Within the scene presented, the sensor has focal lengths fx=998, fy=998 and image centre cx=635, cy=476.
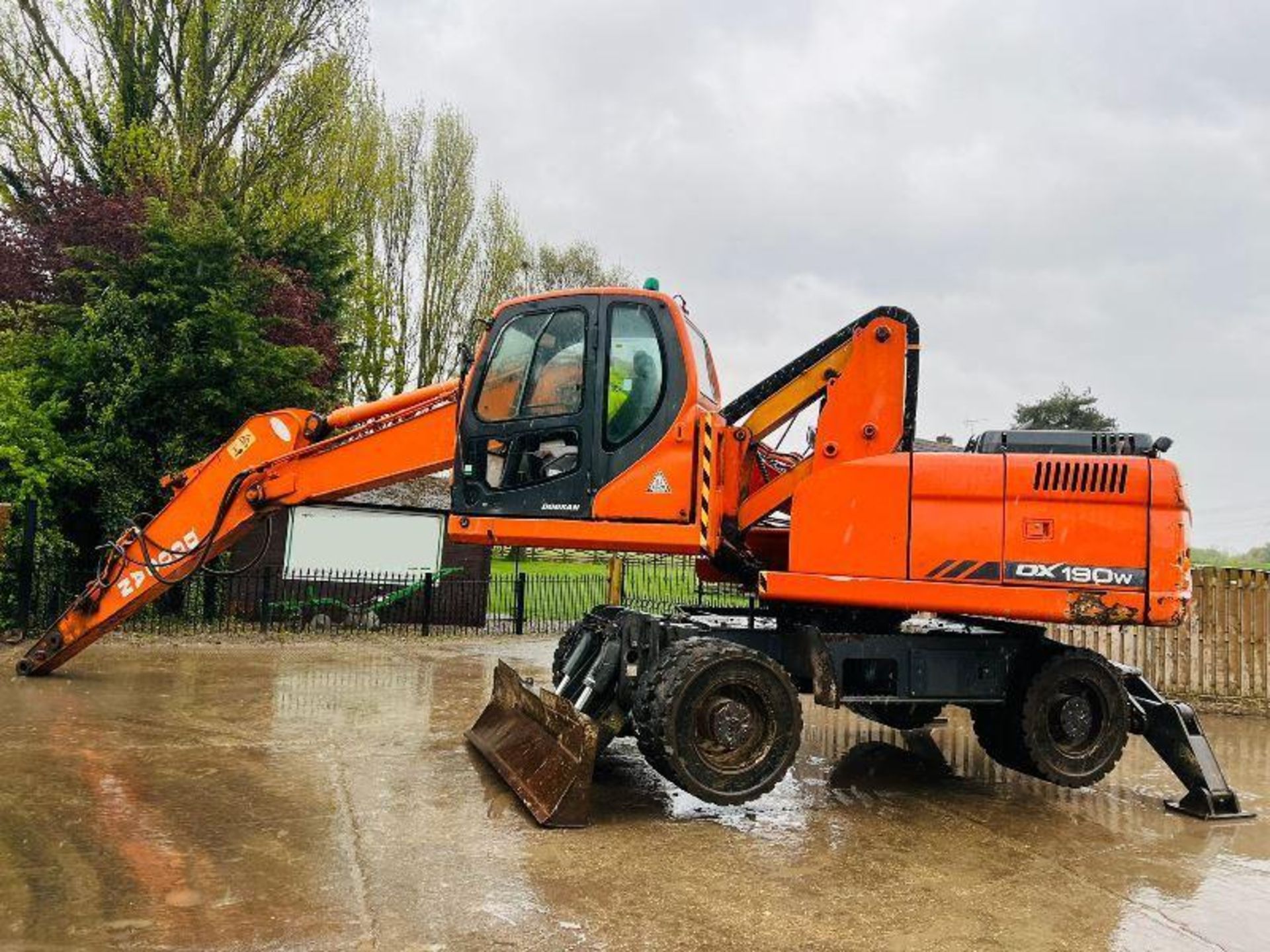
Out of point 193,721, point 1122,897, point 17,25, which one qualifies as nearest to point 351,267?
point 17,25

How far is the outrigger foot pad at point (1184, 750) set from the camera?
20.9 feet

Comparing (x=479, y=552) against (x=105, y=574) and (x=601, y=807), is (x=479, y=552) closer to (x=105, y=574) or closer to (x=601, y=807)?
(x=105, y=574)

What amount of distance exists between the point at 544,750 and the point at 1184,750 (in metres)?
4.21

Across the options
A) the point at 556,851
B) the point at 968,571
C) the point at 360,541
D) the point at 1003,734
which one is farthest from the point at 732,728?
the point at 360,541

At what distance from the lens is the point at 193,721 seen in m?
8.21

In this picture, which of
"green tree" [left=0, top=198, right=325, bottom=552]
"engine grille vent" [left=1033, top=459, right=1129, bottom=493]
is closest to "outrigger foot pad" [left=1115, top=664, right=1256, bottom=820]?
"engine grille vent" [left=1033, top=459, right=1129, bottom=493]

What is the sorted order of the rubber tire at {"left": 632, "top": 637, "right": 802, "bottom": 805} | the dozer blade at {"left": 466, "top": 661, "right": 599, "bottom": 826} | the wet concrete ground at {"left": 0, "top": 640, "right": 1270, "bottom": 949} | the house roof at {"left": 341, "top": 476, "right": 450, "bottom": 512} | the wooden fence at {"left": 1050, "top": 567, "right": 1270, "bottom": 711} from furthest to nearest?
the house roof at {"left": 341, "top": 476, "right": 450, "bottom": 512} < the wooden fence at {"left": 1050, "top": 567, "right": 1270, "bottom": 711} < the rubber tire at {"left": 632, "top": 637, "right": 802, "bottom": 805} < the dozer blade at {"left": 466, "top": 661, "right": 599, "bottom": 826} < the wet concrete ground at {"left": 0, "top": 640, "right": 1270, "bottom": 949}

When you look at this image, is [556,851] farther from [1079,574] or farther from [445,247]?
[445,247]

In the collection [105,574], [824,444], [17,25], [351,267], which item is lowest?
[105,574]

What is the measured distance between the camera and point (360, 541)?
713 inches

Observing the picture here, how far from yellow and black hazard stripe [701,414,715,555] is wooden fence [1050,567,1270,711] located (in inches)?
259

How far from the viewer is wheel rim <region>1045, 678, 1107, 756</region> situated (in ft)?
21.9

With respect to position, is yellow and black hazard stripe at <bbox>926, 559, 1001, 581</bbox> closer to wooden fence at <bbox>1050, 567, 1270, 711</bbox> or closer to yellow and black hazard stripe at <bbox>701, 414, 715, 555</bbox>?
yellow and black hazard stripe at <bbox>701, 414, 715, 555</bbox>

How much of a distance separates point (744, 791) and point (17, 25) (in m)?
18.8
